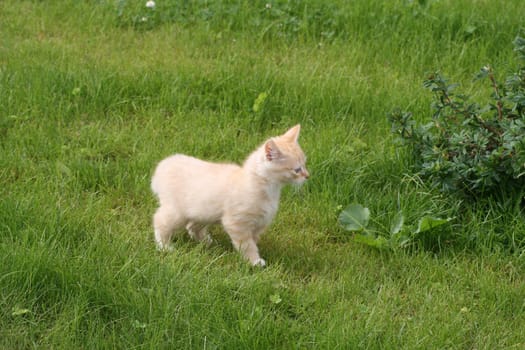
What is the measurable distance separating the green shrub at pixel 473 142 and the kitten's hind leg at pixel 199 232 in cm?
135

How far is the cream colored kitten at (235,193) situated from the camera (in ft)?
14.2

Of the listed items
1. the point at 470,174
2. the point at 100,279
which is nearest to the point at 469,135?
the point at 470,174

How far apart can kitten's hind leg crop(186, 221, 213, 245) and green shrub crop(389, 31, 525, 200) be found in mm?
1349

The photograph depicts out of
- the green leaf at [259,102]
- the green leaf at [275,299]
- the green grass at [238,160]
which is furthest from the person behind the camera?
the green leaf at [259,102]

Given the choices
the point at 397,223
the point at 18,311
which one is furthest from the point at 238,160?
the point at 18,311

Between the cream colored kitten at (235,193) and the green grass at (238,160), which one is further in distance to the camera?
the cream colored kitten at (235,193)

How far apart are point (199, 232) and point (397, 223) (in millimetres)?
1174

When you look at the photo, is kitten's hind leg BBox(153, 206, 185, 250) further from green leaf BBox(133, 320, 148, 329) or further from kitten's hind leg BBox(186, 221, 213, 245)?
green leaf BBox(133, 320, 148, 329)

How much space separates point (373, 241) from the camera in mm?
4484

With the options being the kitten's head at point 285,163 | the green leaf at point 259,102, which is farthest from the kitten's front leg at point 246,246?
the green leaf at point 259,102

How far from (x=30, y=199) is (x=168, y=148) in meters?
1.24

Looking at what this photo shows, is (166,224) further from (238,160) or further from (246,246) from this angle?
(238,160)

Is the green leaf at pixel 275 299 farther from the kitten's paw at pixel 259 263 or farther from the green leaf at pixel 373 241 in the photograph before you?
the green leaf at pixel 373 241

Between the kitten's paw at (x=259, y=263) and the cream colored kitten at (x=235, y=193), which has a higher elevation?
the cream colored kitten at (x=235, y=193)
